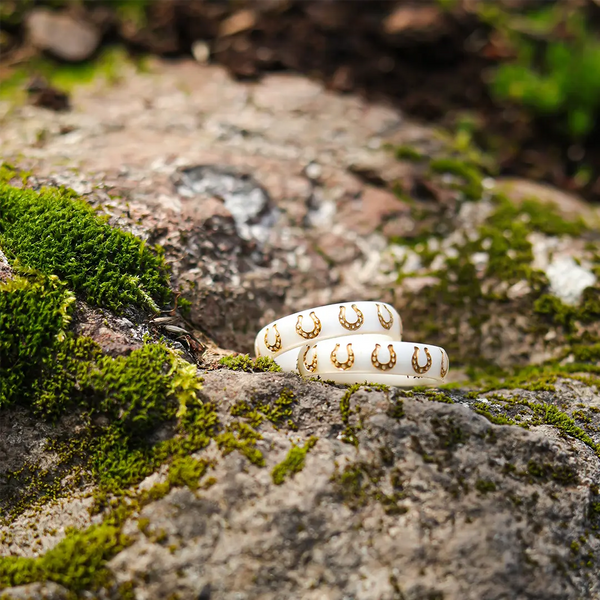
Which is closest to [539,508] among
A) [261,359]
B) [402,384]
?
[402,384]

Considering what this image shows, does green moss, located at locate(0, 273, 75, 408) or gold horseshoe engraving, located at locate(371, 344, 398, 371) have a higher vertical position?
green moss, located at locate(0, 273, 75, 408)

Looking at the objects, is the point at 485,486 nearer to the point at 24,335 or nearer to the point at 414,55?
the point at 24,335

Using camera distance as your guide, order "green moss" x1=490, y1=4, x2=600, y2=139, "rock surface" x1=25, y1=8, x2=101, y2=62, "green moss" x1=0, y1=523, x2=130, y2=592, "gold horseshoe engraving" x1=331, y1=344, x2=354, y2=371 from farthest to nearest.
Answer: "green moss" x1=490, y1=4, x2=600, y2=139, "rock surface" x1=25, y1=8, x2=101, y2=62, "gold horseshoe engraving" x1=331, y1=344, x2=354, y2=371, "green moss" x1=0, y1=523, x2=130, y2=592

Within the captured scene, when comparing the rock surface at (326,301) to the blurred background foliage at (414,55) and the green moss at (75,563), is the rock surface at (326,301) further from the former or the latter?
the blurred background foliage at (414,55)

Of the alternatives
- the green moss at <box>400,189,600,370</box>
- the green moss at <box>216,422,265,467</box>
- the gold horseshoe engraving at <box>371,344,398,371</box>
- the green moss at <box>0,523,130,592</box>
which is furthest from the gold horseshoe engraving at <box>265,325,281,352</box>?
the green moss at <box>400,189,600,370</box>

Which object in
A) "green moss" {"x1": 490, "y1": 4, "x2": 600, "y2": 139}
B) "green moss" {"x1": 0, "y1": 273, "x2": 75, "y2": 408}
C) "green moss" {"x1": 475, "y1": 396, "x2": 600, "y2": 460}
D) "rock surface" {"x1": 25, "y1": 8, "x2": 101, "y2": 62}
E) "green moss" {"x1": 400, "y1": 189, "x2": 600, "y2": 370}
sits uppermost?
"rock surface" {"x1": 25, "y1": 8, "x2": 101, "y2": 62}

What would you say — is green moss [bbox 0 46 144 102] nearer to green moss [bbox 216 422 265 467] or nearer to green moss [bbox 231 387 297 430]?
green moss [bbox 231 387 297 430]

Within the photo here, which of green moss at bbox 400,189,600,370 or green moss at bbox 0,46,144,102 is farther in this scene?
green moss at bbox 0,46,144,102

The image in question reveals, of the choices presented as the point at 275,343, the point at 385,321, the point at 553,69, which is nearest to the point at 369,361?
the point at 385,321

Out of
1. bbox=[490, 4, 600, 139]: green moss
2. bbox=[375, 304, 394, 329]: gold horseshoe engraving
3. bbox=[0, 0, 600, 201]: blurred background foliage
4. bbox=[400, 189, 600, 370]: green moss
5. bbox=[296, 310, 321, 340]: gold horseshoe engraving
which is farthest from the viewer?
bbox=[490, 4, 600, 139]: green moss
